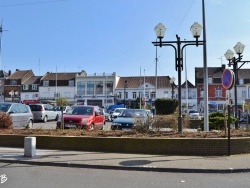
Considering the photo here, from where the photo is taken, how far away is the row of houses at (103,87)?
83.1 meters

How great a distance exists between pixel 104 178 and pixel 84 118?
29.6ft

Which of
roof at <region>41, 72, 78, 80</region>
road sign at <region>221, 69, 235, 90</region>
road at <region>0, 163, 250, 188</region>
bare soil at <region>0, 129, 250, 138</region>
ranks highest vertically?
roof at <region>41, 72, 78, 80</region>

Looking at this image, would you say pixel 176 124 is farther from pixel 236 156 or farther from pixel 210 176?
pixel 210 176

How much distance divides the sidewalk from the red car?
462cm

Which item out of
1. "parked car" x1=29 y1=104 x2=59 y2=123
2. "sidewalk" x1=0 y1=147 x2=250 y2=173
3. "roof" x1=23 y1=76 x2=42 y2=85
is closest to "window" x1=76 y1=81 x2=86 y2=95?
"roof" x1=23 y1=76 x2=42 y2=85

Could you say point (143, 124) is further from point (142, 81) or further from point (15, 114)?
point (142, 81)

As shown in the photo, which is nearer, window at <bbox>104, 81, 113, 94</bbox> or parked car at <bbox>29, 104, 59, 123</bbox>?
parked car at <bbox>29, 104, 59, 123</bbox>

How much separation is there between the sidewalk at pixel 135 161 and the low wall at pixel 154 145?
0.45 metres

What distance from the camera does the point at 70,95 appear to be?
91.8 meters

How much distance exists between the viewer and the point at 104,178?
8875mm

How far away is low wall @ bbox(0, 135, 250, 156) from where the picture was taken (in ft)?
40.9

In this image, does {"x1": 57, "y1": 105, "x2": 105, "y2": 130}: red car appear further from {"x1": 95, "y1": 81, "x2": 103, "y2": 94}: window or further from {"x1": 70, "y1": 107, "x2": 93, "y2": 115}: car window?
{"x1": 95, "y1": 81, "x2": 103, "y2": 94}: window

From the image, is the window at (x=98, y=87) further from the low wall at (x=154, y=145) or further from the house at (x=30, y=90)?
the low wall at (x=154, y=145)

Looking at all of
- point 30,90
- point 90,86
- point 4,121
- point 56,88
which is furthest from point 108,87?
point 4,121
